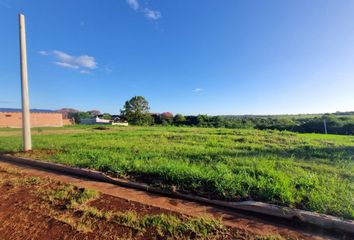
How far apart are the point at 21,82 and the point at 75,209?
18.9 feet

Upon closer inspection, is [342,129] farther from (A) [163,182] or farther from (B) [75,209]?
(B) [75,209]

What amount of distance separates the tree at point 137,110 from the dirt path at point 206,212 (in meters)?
32.6

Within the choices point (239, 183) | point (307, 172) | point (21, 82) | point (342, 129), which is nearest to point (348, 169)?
point (307, 172)

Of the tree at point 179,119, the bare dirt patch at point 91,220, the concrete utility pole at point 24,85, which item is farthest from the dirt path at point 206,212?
the tree at point 179,119

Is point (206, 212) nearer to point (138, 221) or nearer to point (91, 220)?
point (138, 221)

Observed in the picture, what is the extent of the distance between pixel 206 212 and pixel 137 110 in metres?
34.5

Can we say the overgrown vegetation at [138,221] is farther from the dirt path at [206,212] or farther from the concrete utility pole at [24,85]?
the concrete utility pole at [24,85]

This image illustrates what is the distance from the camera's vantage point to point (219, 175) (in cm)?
328

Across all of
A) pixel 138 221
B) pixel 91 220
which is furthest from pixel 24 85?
pixel 138 221

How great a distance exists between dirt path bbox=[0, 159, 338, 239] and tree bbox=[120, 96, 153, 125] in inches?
1282

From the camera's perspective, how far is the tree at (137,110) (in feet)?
118

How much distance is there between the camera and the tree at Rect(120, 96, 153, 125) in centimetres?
3594

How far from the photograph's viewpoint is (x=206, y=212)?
2.47 metres

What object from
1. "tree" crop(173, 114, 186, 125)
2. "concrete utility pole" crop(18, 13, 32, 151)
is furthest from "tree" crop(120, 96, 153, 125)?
"concrete utility pole" crop(18, 13, 32, 151)
